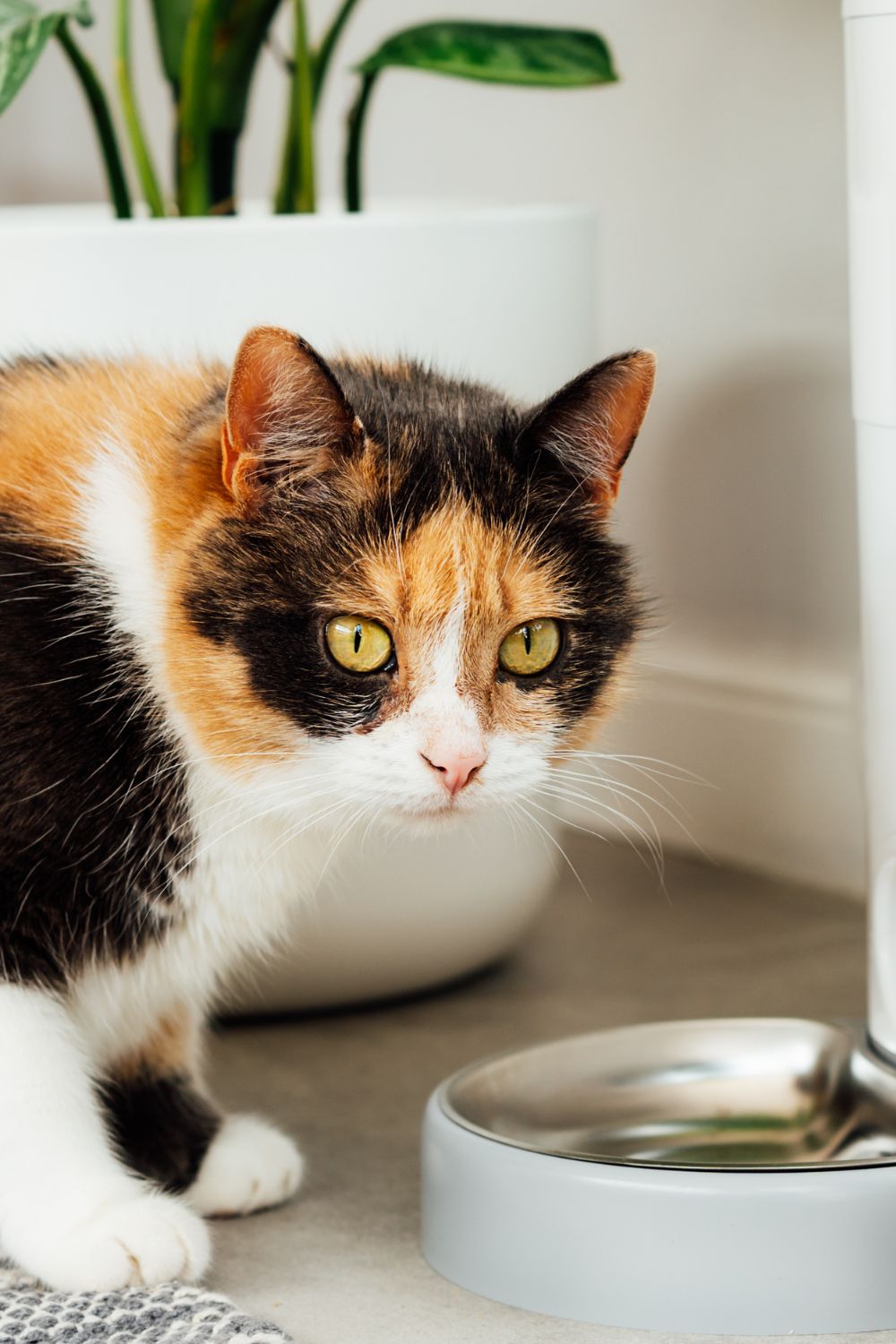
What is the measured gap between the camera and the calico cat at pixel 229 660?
96 centimetres

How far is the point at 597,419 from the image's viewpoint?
99 cm

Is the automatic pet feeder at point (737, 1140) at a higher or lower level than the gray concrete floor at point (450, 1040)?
higher

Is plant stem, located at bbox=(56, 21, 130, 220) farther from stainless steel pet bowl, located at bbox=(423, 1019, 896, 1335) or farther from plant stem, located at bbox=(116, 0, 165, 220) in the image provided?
stainless steel pet bowl, located at bbox=(423, 1019, 896, 1335)

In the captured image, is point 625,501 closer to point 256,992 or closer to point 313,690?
point 256,992

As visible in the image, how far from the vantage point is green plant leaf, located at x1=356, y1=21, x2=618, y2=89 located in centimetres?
135

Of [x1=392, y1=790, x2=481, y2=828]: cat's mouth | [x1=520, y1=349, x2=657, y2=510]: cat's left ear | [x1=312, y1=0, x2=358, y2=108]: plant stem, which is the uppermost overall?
[x1=312, y1=0, x2=358, y2=108]: plant stem

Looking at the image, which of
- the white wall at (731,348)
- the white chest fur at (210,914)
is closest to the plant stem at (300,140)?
the white wall at (731,348)

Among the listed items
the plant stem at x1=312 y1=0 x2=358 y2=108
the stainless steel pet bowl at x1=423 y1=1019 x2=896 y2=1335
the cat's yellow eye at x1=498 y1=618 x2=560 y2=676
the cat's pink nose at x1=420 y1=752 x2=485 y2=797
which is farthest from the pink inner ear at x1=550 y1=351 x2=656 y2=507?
the plant stem at x1=312 y1=0 x2=358 y2=108

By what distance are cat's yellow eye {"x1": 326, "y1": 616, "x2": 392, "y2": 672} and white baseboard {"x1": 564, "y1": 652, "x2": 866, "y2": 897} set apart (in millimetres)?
822

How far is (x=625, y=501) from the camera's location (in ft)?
6.48

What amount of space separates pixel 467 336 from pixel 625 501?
655 mm

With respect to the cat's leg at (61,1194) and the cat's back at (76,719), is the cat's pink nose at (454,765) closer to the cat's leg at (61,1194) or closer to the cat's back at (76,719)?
the cat's back at (76,719)

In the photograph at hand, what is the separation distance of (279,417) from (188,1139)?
1.81 feet

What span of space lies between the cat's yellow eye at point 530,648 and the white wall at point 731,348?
74 cm
